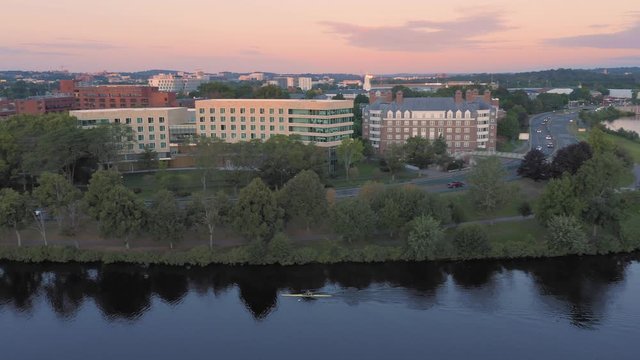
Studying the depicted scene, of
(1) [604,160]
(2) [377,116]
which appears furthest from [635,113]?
(1) [604,160]

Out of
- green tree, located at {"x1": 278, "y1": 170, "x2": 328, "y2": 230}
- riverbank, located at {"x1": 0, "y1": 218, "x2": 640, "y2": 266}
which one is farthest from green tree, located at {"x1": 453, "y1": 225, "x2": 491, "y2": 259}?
green tree, located at {"x1": 278, "y1": 170, "x2": 328, "y2": 230}

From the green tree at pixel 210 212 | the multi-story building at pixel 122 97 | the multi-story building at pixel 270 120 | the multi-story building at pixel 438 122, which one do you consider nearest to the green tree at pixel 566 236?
the green tree at pixel 210 212

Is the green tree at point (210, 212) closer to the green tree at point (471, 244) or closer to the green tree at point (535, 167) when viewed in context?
the green tree at point (471, 244)

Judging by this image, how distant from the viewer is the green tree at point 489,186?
174 ft

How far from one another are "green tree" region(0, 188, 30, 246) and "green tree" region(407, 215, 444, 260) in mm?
33843

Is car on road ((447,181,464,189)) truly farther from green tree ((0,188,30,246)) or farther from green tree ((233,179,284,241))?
green tree ((0,188,30,246))

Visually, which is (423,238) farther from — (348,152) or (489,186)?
(348,152)

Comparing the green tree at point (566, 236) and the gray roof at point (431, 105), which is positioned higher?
the gray roof at point (431, 105)

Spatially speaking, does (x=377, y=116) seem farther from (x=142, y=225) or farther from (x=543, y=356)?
(x=543, y=356)

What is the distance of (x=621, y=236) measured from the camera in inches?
1991

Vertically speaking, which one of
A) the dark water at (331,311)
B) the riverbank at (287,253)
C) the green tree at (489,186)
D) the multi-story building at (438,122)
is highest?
the multi-story building at (438,122)

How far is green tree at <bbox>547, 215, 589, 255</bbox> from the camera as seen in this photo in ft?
157

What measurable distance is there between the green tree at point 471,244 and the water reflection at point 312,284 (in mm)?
825

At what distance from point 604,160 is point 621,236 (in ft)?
24.2
